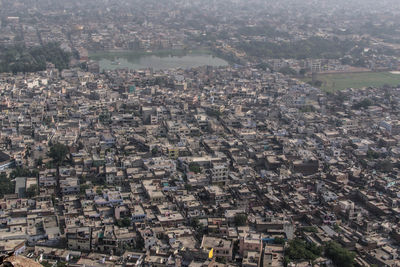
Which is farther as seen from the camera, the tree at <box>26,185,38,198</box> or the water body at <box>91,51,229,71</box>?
the water body at <box>91,51,229,71</box>

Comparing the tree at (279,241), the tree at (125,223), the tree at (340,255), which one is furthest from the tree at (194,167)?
the tree at (340,255)

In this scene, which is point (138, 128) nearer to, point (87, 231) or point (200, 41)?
point (87, 231)

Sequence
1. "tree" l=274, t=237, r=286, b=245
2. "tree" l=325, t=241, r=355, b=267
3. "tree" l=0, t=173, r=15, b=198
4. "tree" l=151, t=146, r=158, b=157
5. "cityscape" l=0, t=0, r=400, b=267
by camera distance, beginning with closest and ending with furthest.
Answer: "tree" l=325, t=241, r=355, b=267, "cityscape" l=0, t=0, r=400, b=267, "tree" l=274, t=237, r=286, b=245, "tree" l=0, t=173, r=15, b=198, "tree" l=151, t=146, r=158, b=157

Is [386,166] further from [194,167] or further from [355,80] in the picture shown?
[355,80]

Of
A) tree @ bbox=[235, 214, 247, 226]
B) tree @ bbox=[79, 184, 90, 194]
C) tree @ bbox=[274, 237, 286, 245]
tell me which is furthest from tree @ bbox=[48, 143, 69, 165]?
tree @ bbox=[274, 237, 286, 245]

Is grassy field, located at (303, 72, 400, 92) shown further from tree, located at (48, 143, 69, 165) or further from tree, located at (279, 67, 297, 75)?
tree, located at (48, 143, 69, 165)

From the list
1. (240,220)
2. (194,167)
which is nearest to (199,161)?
(194,167)

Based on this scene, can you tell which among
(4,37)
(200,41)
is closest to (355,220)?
(200,41)
